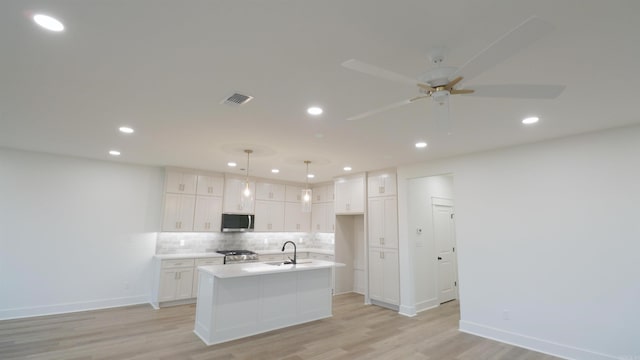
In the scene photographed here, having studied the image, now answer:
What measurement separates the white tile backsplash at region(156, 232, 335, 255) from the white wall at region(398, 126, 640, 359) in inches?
160

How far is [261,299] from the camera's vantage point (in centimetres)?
458

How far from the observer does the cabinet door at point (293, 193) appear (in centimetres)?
816

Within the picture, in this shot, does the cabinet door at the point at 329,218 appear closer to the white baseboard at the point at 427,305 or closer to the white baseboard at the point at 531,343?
the white baseboard at the point at 427,305

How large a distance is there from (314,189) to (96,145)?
5091mm

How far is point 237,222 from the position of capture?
23.5 feet

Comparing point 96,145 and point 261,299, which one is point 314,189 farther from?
point 96,145

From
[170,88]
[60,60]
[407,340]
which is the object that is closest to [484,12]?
[170,88]

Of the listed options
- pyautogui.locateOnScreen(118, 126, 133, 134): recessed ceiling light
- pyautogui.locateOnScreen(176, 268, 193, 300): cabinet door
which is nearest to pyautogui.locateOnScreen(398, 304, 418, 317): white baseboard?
pyautogui.locateOnScreen(176, 268, 193, 300): cabinet door

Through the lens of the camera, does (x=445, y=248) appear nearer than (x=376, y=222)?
No

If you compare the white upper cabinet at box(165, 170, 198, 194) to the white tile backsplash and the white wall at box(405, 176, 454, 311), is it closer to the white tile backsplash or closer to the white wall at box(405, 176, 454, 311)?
the white tile backsplash

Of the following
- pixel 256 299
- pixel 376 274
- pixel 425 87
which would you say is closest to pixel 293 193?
pixel 376 274

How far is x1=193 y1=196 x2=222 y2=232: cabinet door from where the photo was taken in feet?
21.8

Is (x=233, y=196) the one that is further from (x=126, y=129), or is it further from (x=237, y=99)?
(x=237, y=99)

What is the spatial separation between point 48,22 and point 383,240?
224 inches
